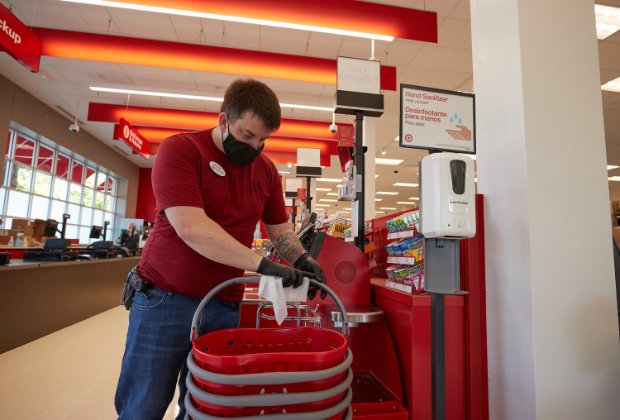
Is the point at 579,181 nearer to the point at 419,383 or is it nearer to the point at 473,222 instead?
the point at 473,222

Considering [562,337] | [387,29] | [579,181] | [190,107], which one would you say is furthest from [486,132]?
[190,107]

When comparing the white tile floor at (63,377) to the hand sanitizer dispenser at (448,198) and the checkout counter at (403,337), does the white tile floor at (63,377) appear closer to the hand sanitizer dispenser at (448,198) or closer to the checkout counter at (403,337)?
the checkout counter at (403,337)

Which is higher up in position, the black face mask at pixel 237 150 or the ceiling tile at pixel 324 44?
the ceiling tile at pixel 324 44

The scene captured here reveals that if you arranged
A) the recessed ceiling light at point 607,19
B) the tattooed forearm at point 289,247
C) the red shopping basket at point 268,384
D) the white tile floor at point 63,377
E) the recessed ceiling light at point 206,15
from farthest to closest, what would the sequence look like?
the recessed ceiling light at point 607,19, the recessed ceiling light at point 206,15, the white tile floor at point 63,377, the tattooed forearm at point 289,247, the red shopping basket at point 268,384

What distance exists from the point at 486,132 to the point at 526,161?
33 cm

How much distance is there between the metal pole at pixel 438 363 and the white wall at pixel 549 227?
49 cm

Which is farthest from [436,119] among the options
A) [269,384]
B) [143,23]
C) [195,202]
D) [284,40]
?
[143,23]

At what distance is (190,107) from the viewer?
758 centimetres

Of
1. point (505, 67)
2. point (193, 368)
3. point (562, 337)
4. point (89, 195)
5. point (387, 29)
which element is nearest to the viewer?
point (193, 368)

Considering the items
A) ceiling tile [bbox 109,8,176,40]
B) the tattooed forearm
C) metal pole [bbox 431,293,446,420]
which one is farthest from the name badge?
ceiling tile [bbox 109,8,176,40]

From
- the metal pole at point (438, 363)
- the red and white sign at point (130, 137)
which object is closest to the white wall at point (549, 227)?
the metal pole at point (438, 363)

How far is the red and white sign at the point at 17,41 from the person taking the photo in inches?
116

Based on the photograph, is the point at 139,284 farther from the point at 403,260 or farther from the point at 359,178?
the point at 359,178

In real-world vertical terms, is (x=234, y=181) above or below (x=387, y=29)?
below
